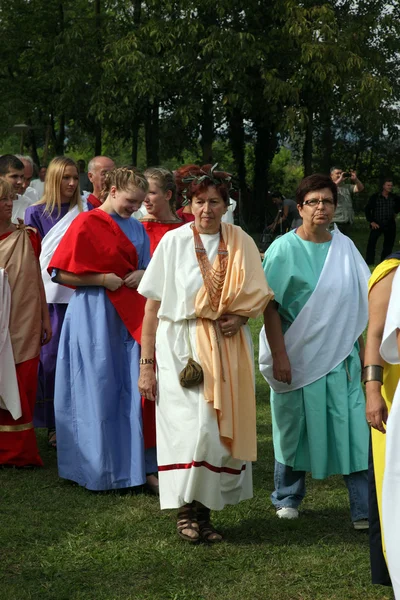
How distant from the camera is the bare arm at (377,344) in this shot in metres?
4.02

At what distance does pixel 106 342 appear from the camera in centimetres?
649

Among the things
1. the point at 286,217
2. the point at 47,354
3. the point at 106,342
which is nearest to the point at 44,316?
the point at 47,354

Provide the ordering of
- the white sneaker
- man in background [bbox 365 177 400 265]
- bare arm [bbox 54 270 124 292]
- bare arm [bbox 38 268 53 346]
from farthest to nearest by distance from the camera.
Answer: man in background [bbox 365 177 400 265]
bare arm [bbox 38 268 53 346]
bare arm [bbox 54 270 124 292]
the white sneaker

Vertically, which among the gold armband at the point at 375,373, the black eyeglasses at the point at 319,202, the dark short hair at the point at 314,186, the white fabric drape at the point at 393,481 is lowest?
the white fabric drape at the point at 393,481

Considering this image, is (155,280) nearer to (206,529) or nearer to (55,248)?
(206,529)

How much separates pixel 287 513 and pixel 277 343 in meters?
0.95

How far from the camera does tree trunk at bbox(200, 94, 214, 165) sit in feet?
84.6

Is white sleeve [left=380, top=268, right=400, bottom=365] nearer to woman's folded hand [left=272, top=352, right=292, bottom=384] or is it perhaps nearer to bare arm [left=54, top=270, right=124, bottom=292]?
woman's folded hand [left=272, top=352, right=292, bottom=384]

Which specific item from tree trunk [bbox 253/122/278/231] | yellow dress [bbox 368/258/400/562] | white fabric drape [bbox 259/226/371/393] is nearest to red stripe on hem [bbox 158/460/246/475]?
white fabric drape [bbox 259/226/371/393]

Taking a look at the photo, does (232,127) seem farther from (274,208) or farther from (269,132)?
(274,208)

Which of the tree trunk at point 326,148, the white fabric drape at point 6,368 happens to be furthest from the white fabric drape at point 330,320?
the tree trunk at point 326,148

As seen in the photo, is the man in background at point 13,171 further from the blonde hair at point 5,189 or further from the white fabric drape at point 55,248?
the blonde hair at point 5,189

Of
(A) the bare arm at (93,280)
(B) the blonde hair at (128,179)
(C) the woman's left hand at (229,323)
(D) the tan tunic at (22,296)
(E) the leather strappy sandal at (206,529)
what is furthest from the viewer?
(D) the tan tunic at (22,296)

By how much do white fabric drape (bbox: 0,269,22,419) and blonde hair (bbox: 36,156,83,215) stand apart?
37.4 inches
